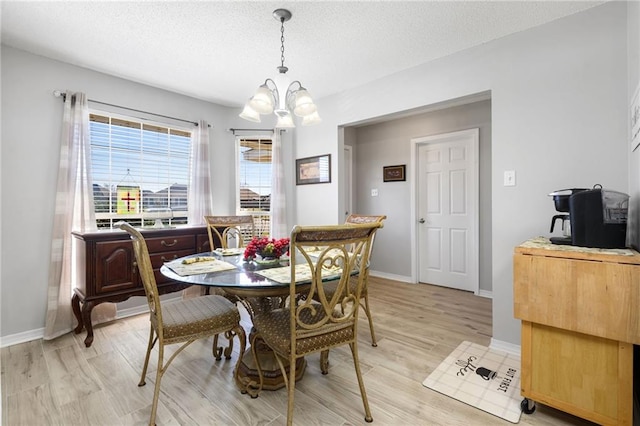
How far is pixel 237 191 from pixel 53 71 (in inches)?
83.0

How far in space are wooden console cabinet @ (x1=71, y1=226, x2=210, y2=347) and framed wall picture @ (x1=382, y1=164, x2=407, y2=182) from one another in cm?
302

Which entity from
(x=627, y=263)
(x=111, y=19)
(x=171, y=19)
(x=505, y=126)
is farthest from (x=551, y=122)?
(x=111, y=19)

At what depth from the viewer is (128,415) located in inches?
64.2

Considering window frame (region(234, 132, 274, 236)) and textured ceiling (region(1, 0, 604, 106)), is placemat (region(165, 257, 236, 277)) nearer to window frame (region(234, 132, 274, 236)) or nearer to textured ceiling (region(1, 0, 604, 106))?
textured ceiling (region(1, 0, 604, 106))

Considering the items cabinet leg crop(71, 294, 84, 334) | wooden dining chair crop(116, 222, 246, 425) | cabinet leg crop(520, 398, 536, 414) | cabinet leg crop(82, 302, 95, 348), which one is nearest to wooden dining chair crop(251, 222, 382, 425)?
wooden dining chair crop(116, 222, 246, 425)

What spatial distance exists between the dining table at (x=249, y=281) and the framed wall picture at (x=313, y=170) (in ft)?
6.12

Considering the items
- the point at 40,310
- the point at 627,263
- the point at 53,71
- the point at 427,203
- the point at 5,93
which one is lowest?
the point at 40,310

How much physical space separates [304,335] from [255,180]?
2.92 metres

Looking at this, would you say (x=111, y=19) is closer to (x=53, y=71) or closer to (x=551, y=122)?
(x=53, y=71)

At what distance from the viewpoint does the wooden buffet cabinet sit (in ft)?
4.58

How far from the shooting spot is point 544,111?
223cm

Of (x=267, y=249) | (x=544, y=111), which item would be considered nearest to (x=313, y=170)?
(x=267, y=249)

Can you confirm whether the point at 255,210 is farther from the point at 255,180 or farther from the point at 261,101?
the point at 261,101

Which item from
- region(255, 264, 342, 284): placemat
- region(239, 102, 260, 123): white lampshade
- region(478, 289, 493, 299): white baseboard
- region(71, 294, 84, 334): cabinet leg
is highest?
region(239, 102, 260, 123): white lampshade
